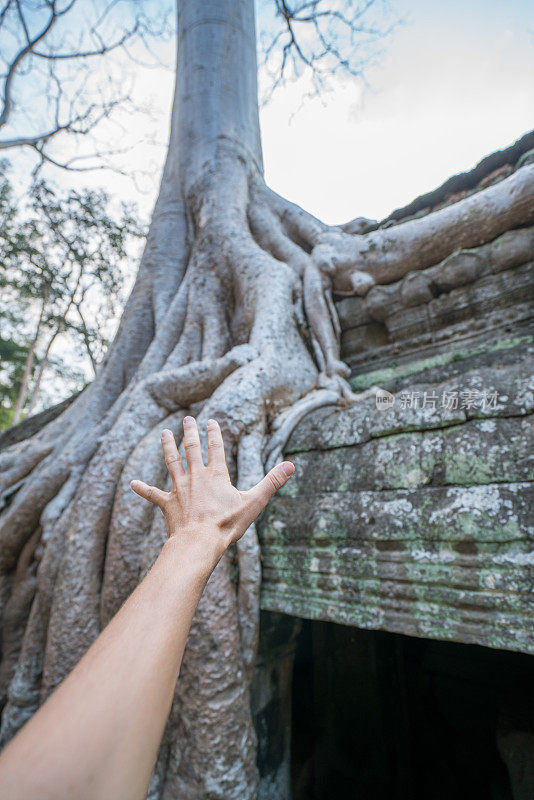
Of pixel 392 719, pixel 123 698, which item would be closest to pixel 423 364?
pixel 123 698

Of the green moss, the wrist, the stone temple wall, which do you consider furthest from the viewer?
the green moss

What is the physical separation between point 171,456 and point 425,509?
0.81m

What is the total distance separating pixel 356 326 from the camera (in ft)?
8.33

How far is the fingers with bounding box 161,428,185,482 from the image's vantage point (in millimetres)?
740

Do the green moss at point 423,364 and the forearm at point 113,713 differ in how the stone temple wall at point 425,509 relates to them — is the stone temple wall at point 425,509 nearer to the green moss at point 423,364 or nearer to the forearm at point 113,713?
the green moss at point 423,364

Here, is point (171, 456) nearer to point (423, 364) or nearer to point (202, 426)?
point (202, 426)

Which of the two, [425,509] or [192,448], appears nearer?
[192,448]

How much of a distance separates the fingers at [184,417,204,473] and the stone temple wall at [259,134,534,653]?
29.0 inches

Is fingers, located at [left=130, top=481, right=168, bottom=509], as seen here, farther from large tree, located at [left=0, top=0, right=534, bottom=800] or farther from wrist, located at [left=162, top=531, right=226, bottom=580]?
large tree, located at [left=0, top=0, right=534, bottom=800]

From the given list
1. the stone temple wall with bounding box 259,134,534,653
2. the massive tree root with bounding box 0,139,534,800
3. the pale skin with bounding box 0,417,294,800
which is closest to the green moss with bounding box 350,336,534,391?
the stone temple wall with bounding box 259,134,534,653

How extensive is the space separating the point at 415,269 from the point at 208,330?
1417mm

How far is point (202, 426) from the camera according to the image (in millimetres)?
1611

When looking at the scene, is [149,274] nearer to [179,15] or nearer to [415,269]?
[415,269]

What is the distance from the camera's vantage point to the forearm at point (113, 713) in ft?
1.13
